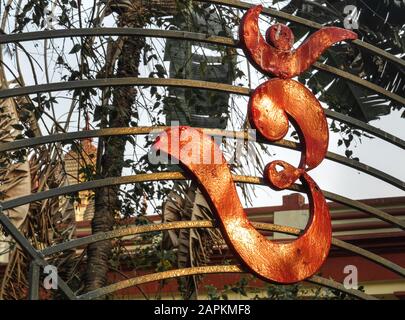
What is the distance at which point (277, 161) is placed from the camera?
452 cm

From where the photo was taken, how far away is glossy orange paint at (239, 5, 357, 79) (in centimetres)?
453

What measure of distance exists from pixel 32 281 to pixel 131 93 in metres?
3.08

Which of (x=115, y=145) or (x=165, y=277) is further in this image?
(x=115, y=145)

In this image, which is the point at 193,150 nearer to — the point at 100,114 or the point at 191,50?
the point at 100,114

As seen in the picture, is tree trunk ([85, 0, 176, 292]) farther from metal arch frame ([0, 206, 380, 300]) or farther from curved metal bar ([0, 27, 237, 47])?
metal arch frame ([0, 206, 380, 300])

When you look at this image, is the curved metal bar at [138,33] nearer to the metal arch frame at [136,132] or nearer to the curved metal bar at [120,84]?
the curved metal bar at [120,84]

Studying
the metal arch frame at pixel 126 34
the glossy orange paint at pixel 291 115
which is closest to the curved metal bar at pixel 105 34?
the metal arch frame at pixel 126 34

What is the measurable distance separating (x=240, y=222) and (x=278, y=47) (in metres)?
0.88

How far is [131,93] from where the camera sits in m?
6.98

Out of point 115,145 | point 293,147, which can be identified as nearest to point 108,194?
point 115,145

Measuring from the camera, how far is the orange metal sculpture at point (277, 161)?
4359mm

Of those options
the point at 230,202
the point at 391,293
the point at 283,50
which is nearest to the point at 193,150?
the point at 230,202

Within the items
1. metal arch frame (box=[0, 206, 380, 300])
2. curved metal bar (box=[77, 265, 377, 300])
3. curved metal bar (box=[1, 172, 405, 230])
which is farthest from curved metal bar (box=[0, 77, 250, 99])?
curved metal bar (box=[77, 265, 377, 300])

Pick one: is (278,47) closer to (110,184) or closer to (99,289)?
(110,184)
